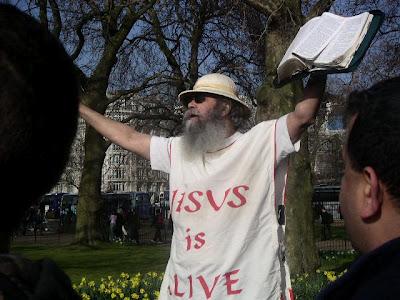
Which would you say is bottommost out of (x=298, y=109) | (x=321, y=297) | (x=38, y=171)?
(x=321, y=297)

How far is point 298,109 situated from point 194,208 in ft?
2.37

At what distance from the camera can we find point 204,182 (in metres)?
3.47

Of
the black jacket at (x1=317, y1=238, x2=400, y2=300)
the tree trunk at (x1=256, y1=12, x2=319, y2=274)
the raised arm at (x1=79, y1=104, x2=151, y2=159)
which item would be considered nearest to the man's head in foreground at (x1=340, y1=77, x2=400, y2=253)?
the black jacket at (x1=317, y1=238, x2=400, y2=300)

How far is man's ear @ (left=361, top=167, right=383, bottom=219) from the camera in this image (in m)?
1.49

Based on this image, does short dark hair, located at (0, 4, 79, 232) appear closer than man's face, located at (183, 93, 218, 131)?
Yes

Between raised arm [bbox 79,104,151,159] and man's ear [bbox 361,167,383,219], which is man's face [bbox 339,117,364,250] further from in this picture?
raised arm [bbox 79,104,151,159]

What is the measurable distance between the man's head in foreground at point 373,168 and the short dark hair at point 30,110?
26.4 inches

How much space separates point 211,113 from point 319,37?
112 cm

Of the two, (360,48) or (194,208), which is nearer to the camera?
(360,48)

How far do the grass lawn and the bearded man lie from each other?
26.4ft

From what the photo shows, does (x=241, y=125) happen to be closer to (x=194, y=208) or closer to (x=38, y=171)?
(x=194, y=208)

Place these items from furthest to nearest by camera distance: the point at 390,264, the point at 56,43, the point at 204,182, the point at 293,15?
1. the point at 293,15
2. the point at 204,182
3. the point at 390,264
4. the point at 56,43

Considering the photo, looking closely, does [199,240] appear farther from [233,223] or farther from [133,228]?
[133,228]

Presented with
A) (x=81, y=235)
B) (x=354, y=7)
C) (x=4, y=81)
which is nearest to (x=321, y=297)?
(x=4, y=81)
